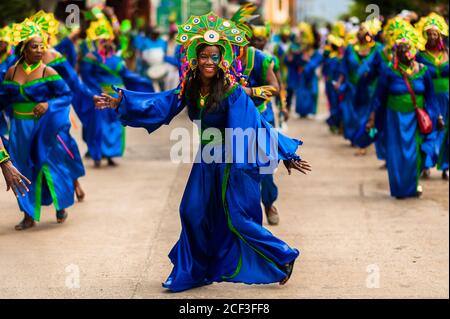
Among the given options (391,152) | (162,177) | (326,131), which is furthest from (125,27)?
(391,152)

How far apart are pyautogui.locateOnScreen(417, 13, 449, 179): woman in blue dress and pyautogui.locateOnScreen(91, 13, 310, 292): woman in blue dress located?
459 centimetres

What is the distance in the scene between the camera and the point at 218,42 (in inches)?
266

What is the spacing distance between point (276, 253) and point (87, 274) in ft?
4.51

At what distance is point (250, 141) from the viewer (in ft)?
22.5

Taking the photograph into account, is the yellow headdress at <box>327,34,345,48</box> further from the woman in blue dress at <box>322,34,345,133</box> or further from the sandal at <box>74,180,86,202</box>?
the sandal at <box>74,180,86,202</box>

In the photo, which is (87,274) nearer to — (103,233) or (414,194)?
(103,233)

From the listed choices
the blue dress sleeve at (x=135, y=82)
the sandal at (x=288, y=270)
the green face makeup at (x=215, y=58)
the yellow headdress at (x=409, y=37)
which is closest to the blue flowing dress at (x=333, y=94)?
the blue dress sleeve at (x=135, y=82)

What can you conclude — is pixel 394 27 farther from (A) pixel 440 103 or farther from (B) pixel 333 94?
(B) pixel 333 94

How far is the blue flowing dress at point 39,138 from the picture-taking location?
9172 mm

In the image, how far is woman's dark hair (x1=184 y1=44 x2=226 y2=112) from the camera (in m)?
6.82

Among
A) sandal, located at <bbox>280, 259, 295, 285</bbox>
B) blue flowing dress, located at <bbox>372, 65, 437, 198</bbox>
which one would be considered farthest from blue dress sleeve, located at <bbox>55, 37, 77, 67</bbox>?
sandal, located at <bbox>280, 259, 295, 285</bbox>

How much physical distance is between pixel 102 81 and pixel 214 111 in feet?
22.3

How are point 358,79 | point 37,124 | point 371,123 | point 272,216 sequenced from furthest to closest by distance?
1. point 358,79
2. point 371,123
3. point 272,216
4. point 37,124

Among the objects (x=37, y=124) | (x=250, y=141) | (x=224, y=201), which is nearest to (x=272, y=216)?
(x=37, y=124)
